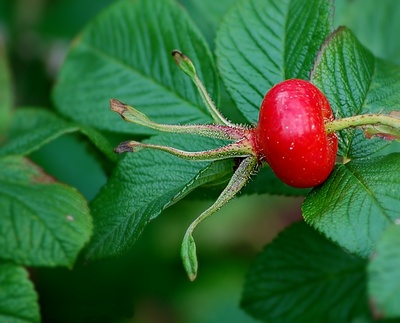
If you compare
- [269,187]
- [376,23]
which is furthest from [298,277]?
[376,23]

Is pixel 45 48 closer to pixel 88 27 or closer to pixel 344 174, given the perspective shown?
pixel 88 27

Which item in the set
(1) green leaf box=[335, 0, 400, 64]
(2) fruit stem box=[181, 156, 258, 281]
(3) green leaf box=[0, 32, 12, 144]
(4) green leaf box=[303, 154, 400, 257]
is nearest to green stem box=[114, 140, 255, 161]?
(2) fruit stem box=[181, 156, 258, 281]

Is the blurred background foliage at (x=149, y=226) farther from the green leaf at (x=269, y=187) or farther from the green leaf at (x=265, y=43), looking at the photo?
the green leaf at (x=265, y=43)

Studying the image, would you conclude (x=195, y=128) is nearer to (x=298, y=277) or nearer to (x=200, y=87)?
(x=200, y=87)

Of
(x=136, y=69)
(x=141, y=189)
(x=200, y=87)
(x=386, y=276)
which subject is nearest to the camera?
(x=386, y=276)

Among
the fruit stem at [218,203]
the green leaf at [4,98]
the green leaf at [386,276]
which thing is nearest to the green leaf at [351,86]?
the fruit stem at [218,203]

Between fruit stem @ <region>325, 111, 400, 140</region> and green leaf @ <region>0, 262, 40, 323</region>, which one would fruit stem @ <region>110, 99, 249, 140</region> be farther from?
green leaf @ <region>0, 262, 40, 323</region>
